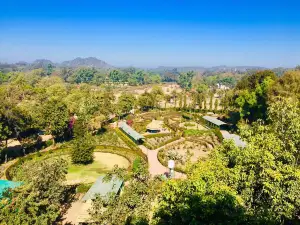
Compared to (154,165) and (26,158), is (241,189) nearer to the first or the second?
(154,165)

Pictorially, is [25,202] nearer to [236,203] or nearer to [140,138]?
[236,203]

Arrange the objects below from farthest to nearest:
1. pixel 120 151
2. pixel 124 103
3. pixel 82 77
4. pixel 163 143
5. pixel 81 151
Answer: pixel 82 77 → pixel 124 103 → pixel 163 143 → pixel 120 151 → pixel 81 151

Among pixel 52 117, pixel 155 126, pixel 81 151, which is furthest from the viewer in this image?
pixel 155 126

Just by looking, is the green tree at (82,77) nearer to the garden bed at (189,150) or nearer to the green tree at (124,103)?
the green tree at (124,103)

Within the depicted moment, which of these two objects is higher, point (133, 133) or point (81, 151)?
point (81, 151)

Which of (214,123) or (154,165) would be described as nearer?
(154,165)

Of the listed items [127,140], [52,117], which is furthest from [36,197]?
[127,140]

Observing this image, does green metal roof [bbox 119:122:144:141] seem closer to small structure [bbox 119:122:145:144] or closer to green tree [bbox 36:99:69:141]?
small structure [bbox 119:122:145:144]
